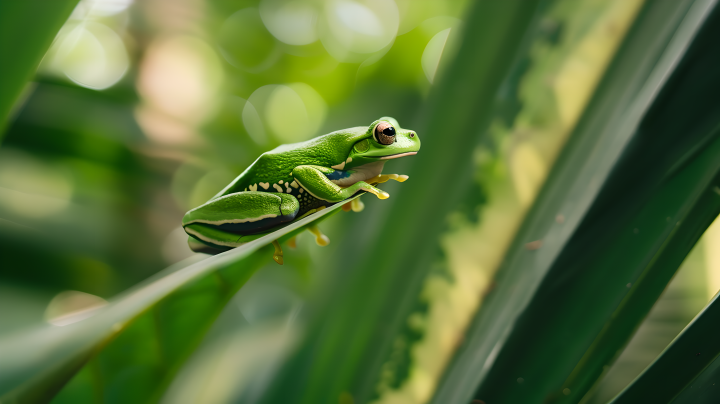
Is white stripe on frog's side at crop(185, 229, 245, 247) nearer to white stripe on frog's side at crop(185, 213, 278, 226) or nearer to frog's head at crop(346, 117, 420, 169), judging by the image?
white stripe on frog's side at crop(185, 213, 278, 226)

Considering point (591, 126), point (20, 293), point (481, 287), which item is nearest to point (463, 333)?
point (481, 287)

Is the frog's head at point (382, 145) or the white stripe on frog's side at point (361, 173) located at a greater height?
the frog's head at point (382, 145)

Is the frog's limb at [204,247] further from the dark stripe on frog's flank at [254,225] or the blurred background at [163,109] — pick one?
the blurred background at [163,109]

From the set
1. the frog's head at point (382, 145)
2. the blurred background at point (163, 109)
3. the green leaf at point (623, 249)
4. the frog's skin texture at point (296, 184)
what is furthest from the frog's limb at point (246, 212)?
the blurred background at point (163, 109)

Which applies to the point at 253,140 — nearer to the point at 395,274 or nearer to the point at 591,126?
the point at 395,274

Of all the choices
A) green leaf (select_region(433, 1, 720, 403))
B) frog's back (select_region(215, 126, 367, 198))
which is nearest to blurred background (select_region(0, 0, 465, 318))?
frog's back (select_region(215, 126, 367, 198))

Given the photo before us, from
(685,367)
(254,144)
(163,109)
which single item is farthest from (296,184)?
(163,109)
